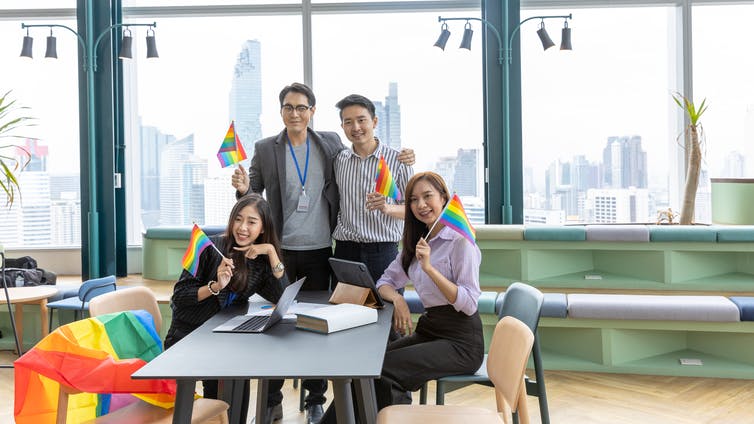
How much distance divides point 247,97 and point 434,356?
3.78 meters

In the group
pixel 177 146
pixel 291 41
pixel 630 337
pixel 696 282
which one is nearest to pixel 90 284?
pixel 177 146

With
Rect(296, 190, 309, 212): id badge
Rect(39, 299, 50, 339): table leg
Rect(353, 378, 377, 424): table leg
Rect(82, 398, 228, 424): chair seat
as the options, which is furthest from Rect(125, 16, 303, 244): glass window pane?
Rect(353, 378, 377, 424): table leg

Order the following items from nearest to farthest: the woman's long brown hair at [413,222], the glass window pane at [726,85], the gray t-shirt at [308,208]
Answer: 1. the woman's long brown hair at [413,222]
2. the gray t-shirt at [308,208]
3. the glass window pane at [726,85]

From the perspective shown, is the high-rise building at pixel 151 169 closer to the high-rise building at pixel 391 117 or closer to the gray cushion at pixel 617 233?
the high-rise building at pixel 391 117

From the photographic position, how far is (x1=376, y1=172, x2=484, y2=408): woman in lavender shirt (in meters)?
2.64

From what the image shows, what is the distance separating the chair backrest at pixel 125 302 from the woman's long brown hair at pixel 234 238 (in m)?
0.38

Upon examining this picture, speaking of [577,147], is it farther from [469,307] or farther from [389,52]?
[469,307]

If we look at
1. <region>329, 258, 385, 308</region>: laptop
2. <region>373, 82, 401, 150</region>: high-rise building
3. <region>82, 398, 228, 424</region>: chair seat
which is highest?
<region>373, 82, 401, 150</region>: high-rise building

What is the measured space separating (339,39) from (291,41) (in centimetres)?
39

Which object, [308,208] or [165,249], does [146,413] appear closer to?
[308,208]

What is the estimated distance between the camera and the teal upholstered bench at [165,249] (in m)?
5.12

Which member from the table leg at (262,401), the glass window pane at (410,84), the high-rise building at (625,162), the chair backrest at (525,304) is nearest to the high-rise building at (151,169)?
the glass window pane at (410,84)

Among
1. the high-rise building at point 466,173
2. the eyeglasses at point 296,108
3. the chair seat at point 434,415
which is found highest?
the eyeglasses at point 296,108

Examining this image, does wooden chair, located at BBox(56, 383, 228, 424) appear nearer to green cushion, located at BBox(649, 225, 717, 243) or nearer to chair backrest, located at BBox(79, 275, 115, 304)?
chair backrest, located at BBox(79, 275, 115, 304)
